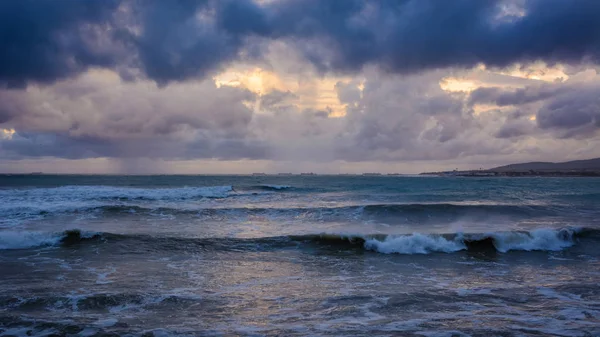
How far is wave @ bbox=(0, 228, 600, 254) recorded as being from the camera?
15.7 meters

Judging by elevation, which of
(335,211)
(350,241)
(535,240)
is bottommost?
(350,241)

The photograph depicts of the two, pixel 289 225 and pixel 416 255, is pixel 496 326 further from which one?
pixel 289 225

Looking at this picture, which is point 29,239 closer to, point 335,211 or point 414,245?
point 414,245

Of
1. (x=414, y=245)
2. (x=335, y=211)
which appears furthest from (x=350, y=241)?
(x=335, y=211)

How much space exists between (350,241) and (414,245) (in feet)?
9.28

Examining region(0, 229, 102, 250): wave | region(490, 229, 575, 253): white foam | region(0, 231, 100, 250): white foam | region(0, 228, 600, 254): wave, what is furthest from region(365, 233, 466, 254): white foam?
region(0, 231, 100, 250): white foam

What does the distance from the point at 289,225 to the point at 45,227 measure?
12776mm

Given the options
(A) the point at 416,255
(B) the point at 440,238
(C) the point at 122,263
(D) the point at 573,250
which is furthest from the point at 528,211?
(C) the point at 122,263

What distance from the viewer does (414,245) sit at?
15734 mm

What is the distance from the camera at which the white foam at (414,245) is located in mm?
15435

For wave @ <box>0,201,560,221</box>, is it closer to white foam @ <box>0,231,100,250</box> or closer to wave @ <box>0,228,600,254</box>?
wave @ <box>0,228,600,254</box>

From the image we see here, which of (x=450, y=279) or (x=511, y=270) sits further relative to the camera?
(x=511, y=270)

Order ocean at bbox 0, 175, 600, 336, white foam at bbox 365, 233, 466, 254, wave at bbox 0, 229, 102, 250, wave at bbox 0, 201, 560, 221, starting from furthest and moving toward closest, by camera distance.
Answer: wave at bbox 0, 201, 560, 221
wave at bbox 0, 229, 102, 250
white foam at bbox 365, 233, 466, 254
ocean at bbox 0, 175, 600, 336

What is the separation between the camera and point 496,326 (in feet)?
23.2
